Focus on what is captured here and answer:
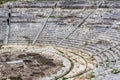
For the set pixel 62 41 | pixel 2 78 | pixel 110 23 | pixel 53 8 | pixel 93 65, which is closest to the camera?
pixel 2 78

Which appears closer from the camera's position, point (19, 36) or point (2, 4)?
point (19, 36)

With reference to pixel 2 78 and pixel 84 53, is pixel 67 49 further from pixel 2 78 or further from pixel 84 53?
pixel 2 78

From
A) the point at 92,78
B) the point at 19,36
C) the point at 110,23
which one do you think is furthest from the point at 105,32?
the point at 92,78

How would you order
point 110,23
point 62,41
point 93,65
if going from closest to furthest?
point 93,65
point 62,41
point 110,23

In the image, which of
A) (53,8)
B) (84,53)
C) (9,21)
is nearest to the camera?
(84,53)

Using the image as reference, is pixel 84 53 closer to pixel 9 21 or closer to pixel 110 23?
pixel 110 23

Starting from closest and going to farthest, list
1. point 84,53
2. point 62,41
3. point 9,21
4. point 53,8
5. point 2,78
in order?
point 2,78 → point 84,53 → point 62,41 → point 9,21 → point 53,8

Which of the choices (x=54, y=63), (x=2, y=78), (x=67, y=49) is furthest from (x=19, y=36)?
(x=2, y=78)

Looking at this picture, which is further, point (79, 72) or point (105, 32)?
point (105, 32)

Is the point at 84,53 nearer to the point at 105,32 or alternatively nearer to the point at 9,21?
the point at 105,32
